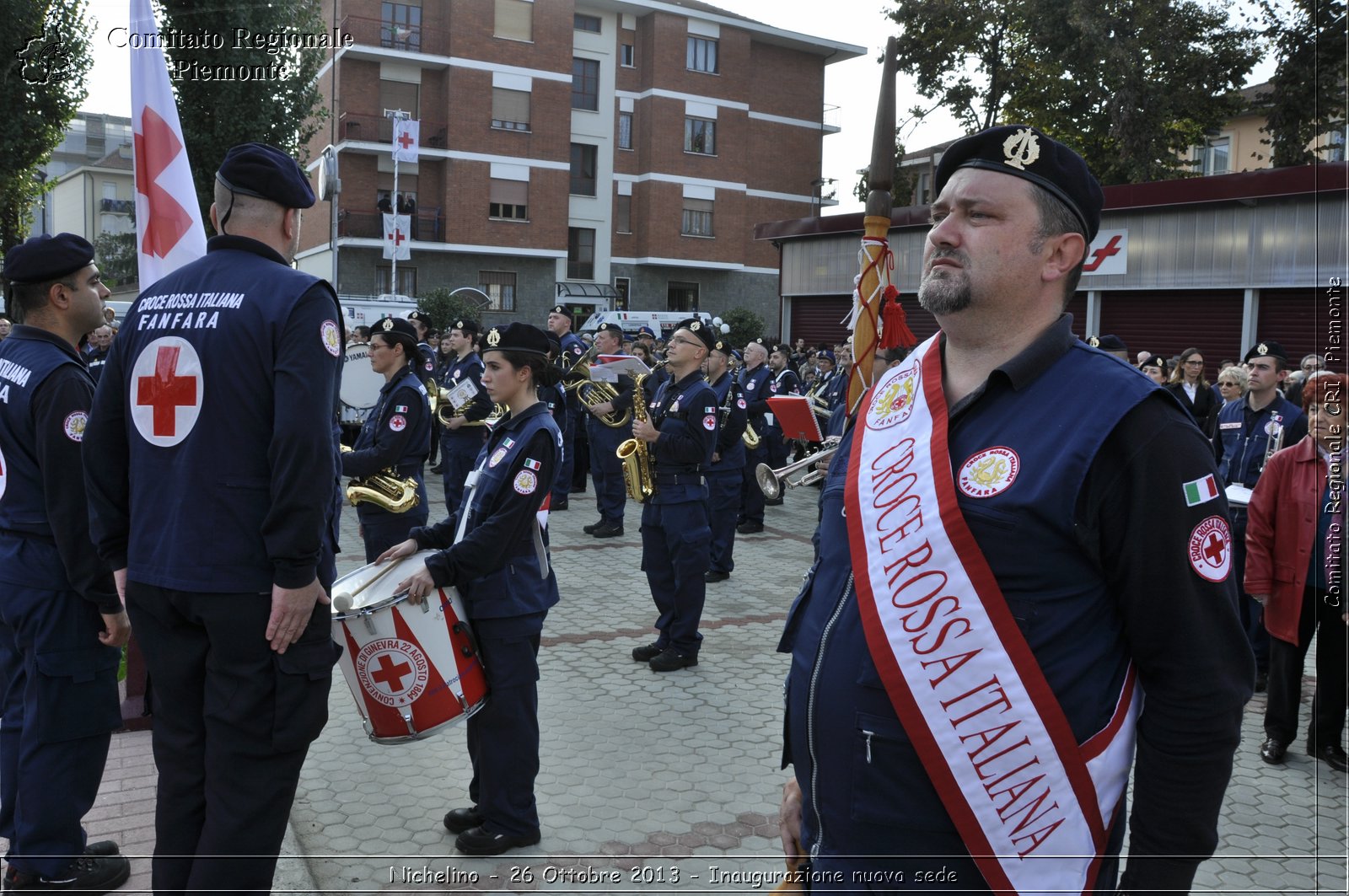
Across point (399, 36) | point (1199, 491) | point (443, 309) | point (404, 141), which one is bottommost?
point (1199, 491)

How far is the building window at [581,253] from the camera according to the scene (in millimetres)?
44594

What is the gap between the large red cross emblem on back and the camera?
3045 millimetres

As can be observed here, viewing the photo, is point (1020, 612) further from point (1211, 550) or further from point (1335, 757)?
point (1335, 757)

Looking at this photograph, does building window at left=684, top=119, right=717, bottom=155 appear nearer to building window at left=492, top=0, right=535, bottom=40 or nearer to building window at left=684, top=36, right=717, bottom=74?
building window at left=684, top=36, right=717, bottom=74

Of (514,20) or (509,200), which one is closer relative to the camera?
(514,20)

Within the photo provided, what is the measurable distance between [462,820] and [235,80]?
16.3 metres

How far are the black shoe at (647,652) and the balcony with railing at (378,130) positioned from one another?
3401 cm

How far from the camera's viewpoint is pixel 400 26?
3809 centimetres

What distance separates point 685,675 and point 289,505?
174 inches

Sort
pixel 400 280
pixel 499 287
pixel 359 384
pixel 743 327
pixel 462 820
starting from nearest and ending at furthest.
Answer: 1. pixel 462 820
2. pixel 359 384
3. pixel 400 280
4. pixel 743 327
5. pixel 499 287

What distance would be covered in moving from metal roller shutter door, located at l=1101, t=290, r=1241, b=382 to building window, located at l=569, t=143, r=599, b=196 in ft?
90.2

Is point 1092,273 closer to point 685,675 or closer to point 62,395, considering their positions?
point 685,675

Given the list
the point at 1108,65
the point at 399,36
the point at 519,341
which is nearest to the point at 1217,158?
the point at 1108,65

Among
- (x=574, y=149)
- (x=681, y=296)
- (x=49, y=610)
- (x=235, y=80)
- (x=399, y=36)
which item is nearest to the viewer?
(x=49, y=610)
